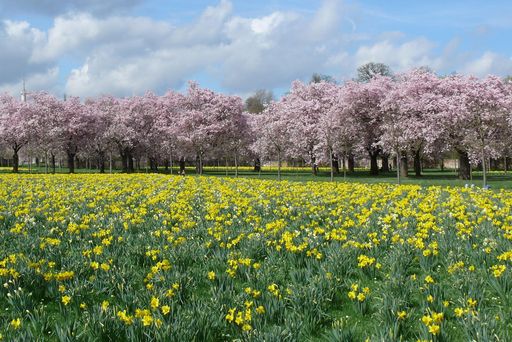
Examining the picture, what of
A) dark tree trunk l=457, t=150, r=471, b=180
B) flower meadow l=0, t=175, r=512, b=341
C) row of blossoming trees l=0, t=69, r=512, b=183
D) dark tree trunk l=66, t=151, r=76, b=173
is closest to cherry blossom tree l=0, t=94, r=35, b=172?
row of blossoming trees l=0, t=69, r=512, b=183

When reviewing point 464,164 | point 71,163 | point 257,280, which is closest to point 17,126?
point 71,163

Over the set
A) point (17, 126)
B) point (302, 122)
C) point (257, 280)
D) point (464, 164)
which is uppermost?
point (17, 126)

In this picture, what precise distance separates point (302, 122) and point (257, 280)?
43.1 meters

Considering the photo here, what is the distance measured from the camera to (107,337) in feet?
16.3

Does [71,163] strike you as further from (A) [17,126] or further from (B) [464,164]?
(B) [464,164]

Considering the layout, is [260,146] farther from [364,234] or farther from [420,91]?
[364,234]

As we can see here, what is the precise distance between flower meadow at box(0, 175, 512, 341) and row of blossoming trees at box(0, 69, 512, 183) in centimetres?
2346

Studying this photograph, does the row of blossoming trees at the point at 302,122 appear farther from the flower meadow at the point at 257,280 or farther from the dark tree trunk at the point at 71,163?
the flower meadow at the point at 257,280

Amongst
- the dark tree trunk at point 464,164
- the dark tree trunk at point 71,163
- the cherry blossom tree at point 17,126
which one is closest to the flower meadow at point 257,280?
the dark tree trunk at point 464,164

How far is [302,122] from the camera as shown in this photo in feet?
160

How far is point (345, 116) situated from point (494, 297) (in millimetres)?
40531

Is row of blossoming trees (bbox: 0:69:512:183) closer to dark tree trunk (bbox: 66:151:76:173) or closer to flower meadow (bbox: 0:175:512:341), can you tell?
dark tree trunk (bbox: 66:151:76:173)

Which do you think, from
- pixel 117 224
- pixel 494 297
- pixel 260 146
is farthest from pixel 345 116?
pixel 494 297

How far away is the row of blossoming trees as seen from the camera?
38875 mm
